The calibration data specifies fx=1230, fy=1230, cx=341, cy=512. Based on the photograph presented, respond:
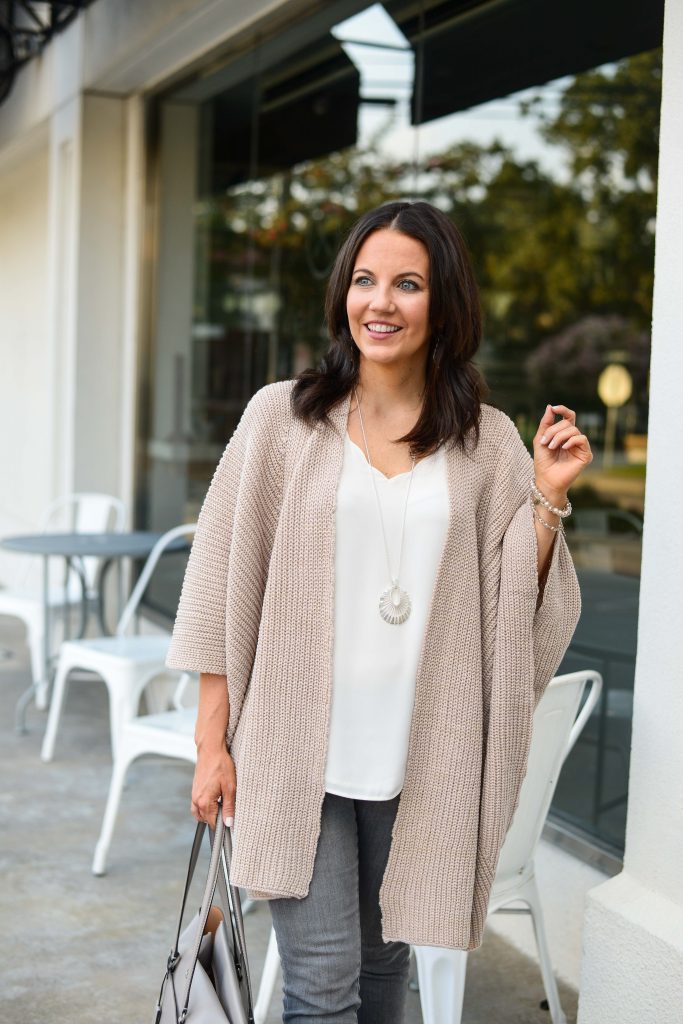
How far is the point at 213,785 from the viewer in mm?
1838

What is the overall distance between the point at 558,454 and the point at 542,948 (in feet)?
4.26

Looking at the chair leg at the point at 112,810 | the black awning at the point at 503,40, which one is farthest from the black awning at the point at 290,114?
the chair leg at the point at 112,810

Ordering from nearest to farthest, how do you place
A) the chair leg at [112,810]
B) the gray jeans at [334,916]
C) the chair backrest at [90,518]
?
the gray jeans at [334,916] < the chair leg at [112,810] < the chair backrest at [90,518]

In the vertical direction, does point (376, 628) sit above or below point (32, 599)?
above

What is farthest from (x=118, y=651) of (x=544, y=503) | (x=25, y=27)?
(x=25, y=27)

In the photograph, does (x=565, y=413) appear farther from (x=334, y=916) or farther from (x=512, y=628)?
(x=334, y=916)

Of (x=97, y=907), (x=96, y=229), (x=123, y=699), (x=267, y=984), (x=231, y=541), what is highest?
(x=96, y=229)

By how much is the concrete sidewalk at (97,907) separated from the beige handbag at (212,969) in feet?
3.63

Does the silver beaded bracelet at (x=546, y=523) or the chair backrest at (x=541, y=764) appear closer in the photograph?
the silver beaded bracelet at (x=546, y=523)

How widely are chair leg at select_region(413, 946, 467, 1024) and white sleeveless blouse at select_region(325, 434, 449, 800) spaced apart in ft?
2.33

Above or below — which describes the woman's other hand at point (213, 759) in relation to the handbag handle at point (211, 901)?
above

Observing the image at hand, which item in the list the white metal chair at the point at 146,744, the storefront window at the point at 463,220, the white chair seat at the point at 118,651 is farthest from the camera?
the white chair seat at the point at 118,651

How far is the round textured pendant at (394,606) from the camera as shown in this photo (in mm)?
1779

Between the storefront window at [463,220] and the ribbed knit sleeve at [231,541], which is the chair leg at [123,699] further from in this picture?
the ribbed knit sleeve at [231,541]
